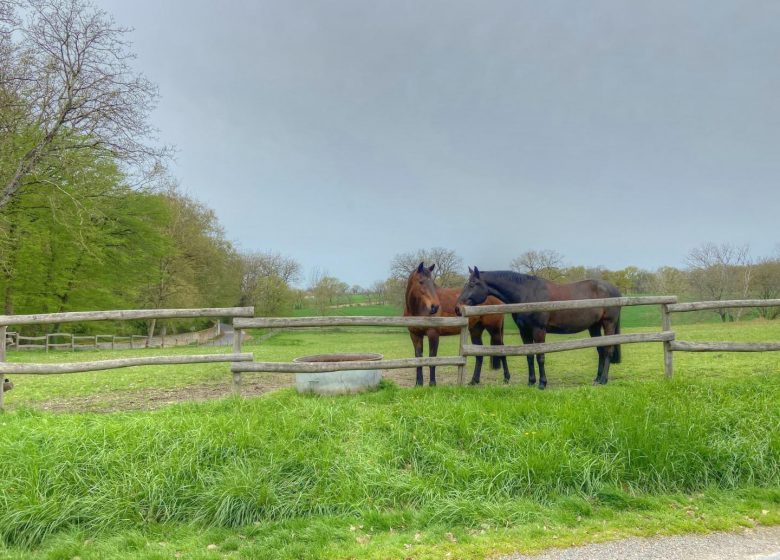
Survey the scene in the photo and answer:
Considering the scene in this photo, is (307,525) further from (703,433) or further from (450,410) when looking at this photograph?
(703,433)

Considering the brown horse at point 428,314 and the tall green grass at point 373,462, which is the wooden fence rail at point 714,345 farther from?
the brown horse at point 428,314

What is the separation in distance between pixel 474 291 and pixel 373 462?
3715 mm

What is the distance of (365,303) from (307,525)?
3666cm

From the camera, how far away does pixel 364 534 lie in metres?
2.98

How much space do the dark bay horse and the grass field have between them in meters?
1.92

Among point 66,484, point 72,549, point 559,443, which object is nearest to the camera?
point 72,549

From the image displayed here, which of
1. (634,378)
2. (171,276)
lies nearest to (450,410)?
(634,378)

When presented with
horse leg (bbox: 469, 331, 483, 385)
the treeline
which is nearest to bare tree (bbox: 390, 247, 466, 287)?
the treeline

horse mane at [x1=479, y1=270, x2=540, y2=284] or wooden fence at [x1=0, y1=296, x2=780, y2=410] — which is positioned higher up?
horse mane at [x1=479, y1=270, x2=540, y2=284]

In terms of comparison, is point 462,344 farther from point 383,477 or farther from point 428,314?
point 383,477

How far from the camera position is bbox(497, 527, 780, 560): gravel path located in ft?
8.49

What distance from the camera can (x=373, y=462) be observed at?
3.73m

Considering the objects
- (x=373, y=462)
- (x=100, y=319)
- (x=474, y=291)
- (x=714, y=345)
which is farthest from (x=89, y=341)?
(x=714, y=345)

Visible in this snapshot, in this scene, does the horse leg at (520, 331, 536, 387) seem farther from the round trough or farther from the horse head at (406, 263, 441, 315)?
the round trough
